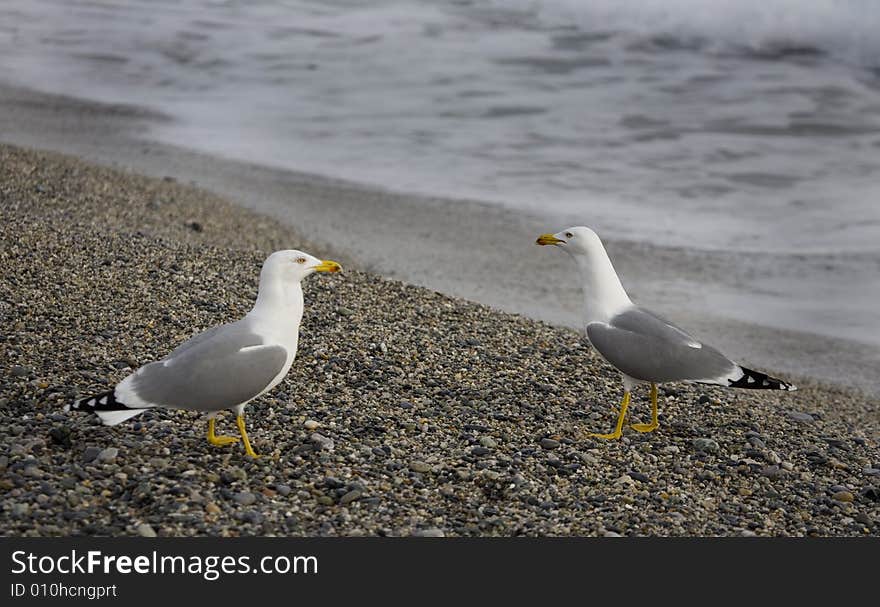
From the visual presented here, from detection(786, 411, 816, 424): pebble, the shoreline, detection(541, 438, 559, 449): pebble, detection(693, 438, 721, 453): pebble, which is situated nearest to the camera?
detection(541, 438, 559, 449): pebble

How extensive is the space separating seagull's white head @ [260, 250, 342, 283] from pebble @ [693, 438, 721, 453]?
2.09 metres

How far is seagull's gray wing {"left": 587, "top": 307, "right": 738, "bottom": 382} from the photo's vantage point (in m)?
4.88

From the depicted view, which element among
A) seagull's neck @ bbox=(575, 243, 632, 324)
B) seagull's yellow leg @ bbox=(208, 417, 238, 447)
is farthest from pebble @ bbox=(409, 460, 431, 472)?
seagull's neck @ bbox=(575, 243, 632, 324)

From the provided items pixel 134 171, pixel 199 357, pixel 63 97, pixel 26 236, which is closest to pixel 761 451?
pixel 199 357

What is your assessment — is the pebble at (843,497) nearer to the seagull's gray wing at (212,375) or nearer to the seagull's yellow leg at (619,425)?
the seagull's yellow leg at (619,425)

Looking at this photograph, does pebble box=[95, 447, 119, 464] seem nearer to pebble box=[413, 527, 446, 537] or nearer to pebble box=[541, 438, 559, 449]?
pebble box=[413, 527, 446, 537]

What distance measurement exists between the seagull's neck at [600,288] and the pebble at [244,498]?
72.9 inches

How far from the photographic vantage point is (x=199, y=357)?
13.8 ft

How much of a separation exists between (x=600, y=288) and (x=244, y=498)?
201 centimetres

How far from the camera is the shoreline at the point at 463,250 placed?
820 cm

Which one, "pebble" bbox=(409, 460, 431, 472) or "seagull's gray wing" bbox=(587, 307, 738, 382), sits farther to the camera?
"seagull's gray wing" bbox=(587, 307, 738, 382)

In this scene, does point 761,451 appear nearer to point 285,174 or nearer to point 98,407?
point 98,407

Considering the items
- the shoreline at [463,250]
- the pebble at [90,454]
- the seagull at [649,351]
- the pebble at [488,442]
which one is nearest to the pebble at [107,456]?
the pebble at [90,454]

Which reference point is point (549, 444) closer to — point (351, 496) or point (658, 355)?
point (658, 355)
